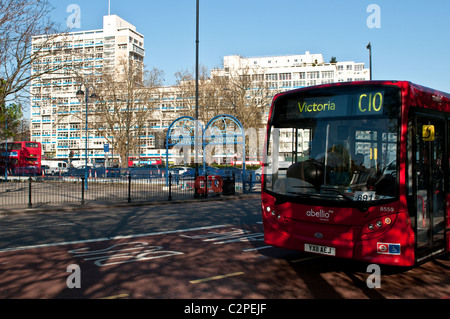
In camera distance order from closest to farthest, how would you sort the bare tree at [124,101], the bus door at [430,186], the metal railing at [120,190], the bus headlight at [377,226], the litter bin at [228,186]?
the bus headlight at [377,226] → the bus door at [430,186] → the metal railing at [120,190] → the litter bin at [228,186] → the bare tree at [124,101]

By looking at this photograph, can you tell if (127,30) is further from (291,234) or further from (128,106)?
(291,234)

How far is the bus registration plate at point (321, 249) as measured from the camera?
6.05 m

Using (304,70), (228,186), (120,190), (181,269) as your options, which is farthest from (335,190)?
(304,70)

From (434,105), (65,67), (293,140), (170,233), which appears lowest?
(170,233)

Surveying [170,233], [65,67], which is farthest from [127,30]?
[170,233]

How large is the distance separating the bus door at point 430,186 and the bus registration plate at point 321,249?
4.13 ft

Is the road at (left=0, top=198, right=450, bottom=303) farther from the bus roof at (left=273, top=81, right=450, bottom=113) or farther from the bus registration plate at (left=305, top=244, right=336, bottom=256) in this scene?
the bus roof at (left=273, top=81, right=450, bottom=113)

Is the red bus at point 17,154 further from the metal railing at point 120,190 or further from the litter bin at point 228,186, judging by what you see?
the litter bin at point 228,186

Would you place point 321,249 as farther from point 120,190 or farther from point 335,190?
point 120,190

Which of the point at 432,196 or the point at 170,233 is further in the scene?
the point at 170,233

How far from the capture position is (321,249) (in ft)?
20.2

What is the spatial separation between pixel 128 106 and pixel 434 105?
4043 centimetres

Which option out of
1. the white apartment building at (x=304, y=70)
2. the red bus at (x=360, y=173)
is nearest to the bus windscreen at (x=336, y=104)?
the red bus at (x=360, y=173)

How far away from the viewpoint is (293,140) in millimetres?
7438
